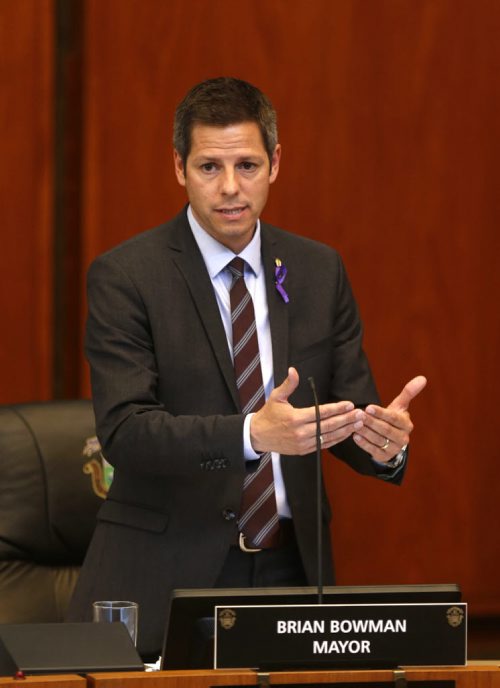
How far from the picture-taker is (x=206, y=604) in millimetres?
1546

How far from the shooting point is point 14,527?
2.69 metres

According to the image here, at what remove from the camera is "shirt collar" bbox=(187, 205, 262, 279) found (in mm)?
2465

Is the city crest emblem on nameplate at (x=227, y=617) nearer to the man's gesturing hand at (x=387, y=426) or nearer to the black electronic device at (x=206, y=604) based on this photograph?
the black electronic device at (x=206, y=604)

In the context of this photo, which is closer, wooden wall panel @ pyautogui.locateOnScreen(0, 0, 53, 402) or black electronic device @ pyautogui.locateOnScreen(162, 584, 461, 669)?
black electronic device @ pyautogui.locateOnScreen(162, 584, 461, 669)

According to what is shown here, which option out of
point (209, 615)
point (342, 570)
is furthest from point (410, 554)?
point (209, 615)

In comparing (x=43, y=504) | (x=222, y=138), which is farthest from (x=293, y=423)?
(x=43, y=504)

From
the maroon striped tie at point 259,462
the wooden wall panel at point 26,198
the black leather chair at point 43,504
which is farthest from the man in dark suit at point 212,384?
the wooden wall panel at point 26,198

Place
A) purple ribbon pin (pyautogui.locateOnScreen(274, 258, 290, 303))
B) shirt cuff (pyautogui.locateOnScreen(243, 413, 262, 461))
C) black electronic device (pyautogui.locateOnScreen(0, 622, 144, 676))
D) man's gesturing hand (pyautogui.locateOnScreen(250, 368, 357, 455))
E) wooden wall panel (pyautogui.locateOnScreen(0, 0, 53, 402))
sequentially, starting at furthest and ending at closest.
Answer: wooden wall panel (pyautogui.locateOnScreen(0, 0, 53, 402))
purple ribbon pin (pyautogui.locateOnScreen(274, 258, 290, 303))
shirt cuff (pyautogui.locateOnScreen(243, 413, 262, 461))
man's gesturing hand (pyautogui.locateOnScreen(250, 368, 357, 455))
black electronic device (pyautogui.locateOnScreen(0, 622, 144, 676))

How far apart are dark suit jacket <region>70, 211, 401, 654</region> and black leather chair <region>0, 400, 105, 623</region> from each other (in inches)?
13.2

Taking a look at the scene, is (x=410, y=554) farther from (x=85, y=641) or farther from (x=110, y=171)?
(x=85, y=641)

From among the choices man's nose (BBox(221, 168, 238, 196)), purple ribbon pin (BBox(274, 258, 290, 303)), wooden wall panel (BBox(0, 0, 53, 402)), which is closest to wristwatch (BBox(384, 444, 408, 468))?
purple ribbon pin (BBox(274, 258, 290, 303))

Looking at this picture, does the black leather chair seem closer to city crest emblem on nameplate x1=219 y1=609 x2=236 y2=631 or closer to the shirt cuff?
the shirt cuff

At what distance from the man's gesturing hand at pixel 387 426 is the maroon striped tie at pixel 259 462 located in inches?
7.8

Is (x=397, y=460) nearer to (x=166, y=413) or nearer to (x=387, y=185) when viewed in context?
(x=166, y=413)
